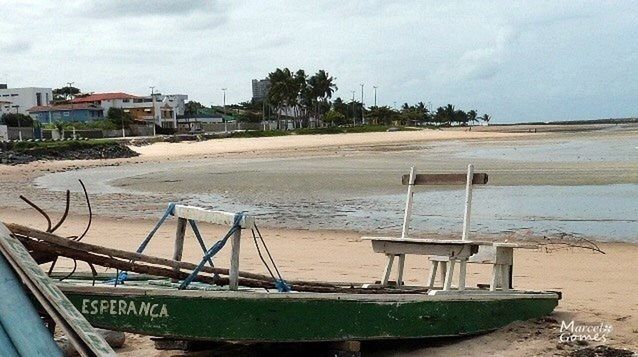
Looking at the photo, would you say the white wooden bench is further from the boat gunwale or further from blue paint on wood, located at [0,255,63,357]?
blue paint on wood, located at [0,255,63,357]

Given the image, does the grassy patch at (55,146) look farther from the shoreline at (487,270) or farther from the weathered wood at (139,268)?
the weathered wood at (139,268)

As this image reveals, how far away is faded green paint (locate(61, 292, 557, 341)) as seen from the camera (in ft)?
17.0

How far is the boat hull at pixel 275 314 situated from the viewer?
5141 millimetres

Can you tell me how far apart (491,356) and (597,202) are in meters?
13.2

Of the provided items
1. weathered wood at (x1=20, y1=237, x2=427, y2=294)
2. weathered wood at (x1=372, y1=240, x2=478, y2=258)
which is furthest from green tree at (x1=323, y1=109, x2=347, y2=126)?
weathered wood at (x1=20, y1=237, x2=427, y2=294)

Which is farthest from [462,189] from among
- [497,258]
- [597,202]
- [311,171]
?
[497,258]

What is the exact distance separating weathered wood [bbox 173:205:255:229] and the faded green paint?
514 mm

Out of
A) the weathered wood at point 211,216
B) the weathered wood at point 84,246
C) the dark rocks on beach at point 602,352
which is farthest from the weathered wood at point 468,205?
the weathered wood at point 84,246

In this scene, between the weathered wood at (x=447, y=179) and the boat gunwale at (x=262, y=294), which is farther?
the weathered wood at (x=447, y=179)

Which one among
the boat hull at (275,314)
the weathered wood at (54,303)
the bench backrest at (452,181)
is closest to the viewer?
the weathered wood at (54,303)

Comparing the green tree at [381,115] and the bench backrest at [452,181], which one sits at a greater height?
the bench backrest at [452,181]

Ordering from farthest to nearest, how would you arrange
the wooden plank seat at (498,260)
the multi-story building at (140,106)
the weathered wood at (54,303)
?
1. the multi-story building at (140,106)
2. the wooden plank seat at (498,260)
3. the weathered wood at (54,303)

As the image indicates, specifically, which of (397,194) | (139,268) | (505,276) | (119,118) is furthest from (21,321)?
(119,118)

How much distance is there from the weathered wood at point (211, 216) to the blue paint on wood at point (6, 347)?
1.88 meters
